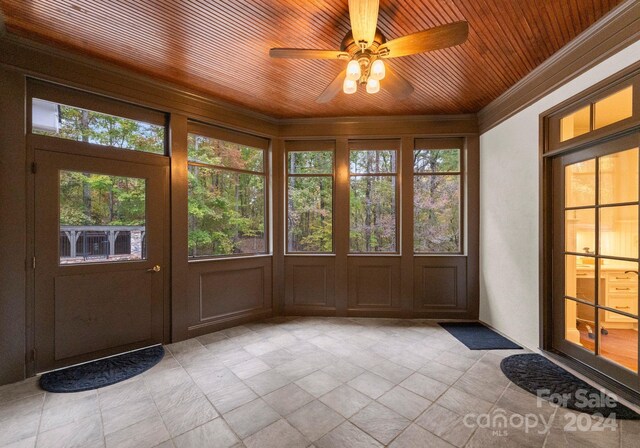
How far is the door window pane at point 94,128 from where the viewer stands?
2713 millimetres

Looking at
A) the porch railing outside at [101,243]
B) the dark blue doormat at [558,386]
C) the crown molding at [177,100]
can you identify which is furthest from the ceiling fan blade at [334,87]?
the dark blue doormat at [558,386]

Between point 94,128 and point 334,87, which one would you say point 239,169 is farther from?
point 334,87

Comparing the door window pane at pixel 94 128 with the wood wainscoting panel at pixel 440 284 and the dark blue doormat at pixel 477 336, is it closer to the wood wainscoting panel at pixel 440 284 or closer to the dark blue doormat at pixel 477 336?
the wood wainscoting panel at pixel 440 284

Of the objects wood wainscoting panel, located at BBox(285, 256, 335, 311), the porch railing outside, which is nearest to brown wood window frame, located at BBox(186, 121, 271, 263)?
wood wainscoting panel, located at BBox(285, 256, 335, 311)

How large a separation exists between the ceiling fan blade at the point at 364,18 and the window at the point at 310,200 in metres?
2.45

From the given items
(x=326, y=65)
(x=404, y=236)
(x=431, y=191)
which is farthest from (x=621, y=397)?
(x=326, y=65)

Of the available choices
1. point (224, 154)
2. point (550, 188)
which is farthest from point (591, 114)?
point (224, 154)

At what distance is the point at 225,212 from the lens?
3.93 m

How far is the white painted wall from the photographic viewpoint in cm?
311

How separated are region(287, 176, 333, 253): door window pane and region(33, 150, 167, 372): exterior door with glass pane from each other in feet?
5.99

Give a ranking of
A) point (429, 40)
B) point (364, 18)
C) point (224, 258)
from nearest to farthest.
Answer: point (364, 18) < point (429, 40) < point (224, 258)

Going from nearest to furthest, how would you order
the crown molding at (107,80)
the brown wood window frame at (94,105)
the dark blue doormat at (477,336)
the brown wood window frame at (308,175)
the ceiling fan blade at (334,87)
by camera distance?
the ceiling fan blade at (334,87), the crown molding at (107,80), the brown wood window frame at (94,105), the dark blue doormat at (477,336), the brown wood window frame at (308,175)

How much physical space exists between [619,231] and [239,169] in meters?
4.20

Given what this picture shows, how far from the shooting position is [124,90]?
3049mm
